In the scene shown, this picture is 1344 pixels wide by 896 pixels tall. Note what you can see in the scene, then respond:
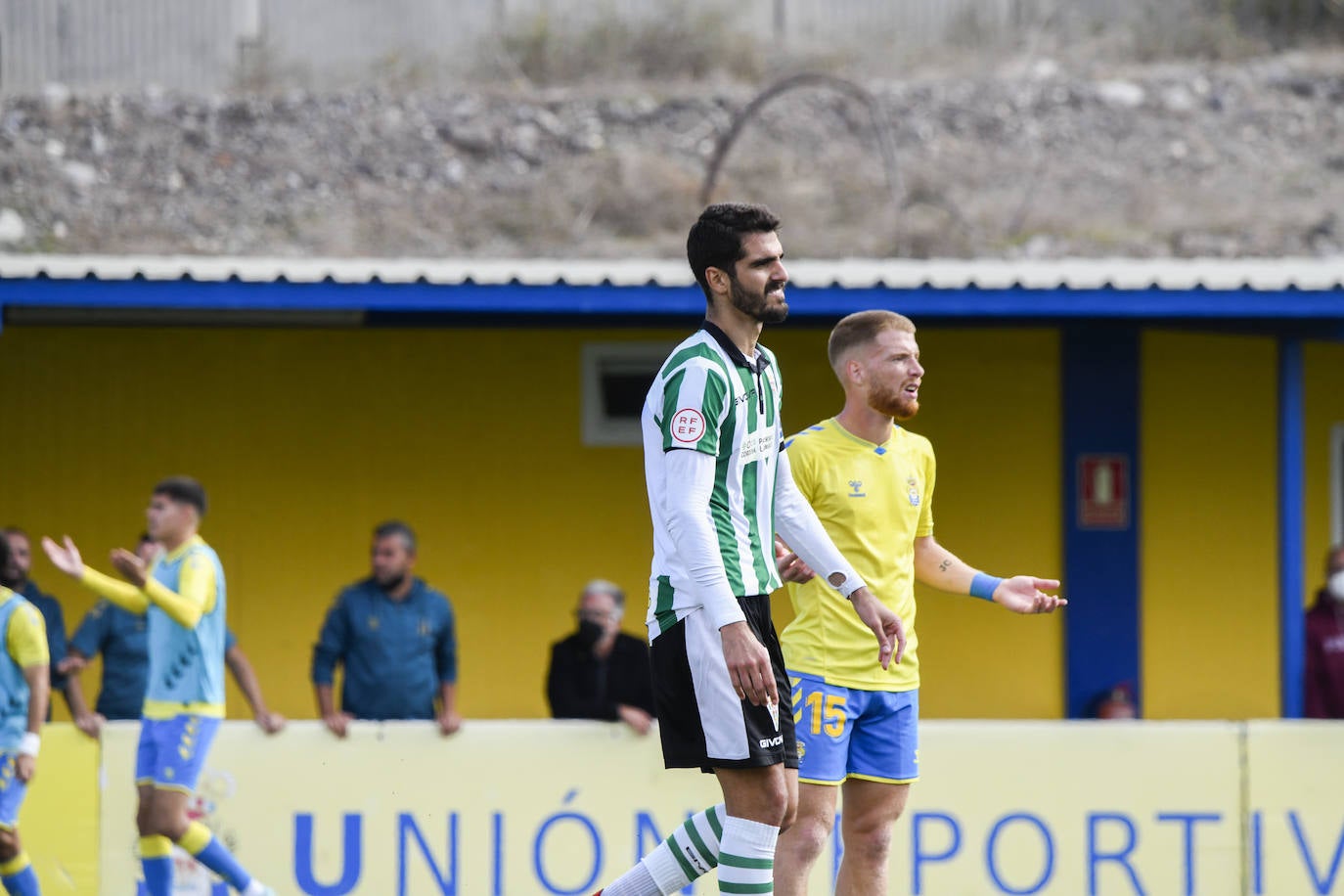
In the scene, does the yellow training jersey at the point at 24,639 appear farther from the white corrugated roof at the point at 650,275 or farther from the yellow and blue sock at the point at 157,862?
the white corrugated roof at the point at 650,275

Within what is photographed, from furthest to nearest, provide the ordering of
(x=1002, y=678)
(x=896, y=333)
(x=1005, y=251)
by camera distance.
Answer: (x=1005, y=251)
(x=1002, y=678)
(x=896, y=333)

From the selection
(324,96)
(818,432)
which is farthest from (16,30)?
(818,432)

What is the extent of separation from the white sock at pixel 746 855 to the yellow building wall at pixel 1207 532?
254 inches

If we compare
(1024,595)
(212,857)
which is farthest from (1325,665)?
(212,857)

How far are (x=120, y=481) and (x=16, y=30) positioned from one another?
52.9 ft

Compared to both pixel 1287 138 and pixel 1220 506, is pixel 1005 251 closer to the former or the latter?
pixel 1287 138

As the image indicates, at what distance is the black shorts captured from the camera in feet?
14.2

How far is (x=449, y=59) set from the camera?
24750 mm

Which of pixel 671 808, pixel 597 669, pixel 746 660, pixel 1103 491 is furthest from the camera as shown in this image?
pixel 1103 491

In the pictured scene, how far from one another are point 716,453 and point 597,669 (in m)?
4.45

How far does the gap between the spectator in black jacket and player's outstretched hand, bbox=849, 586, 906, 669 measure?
4046mm

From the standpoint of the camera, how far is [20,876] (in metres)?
7.16

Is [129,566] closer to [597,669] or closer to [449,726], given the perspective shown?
[449,726]

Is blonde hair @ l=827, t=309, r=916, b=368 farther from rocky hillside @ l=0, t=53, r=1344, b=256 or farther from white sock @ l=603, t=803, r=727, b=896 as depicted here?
rocky hillside @ l=0, t=53, r=1344, b=256
